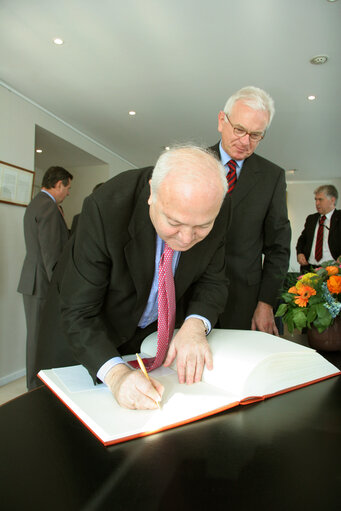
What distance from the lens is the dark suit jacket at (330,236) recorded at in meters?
4.89

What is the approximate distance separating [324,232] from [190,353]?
467cm

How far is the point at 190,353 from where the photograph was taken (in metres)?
0.94

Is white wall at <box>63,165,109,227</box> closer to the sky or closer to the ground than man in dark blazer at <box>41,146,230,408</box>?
closer to the sky

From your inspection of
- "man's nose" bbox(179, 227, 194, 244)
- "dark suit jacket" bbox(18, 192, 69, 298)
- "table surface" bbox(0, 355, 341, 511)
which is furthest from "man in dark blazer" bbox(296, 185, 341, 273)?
"table surface" bbox(0, 355, 341, 511)

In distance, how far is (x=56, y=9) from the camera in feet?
9.03

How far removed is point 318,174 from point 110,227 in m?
8.74

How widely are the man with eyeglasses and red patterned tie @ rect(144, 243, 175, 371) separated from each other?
0.70 m

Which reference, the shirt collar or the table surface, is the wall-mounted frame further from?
the table surface

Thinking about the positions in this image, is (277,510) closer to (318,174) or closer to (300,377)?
(300,377)

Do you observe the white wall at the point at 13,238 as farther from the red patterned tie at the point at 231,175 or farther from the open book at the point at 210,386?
the open book at the point at 210,386

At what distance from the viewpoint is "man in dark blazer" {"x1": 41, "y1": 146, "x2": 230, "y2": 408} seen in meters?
0.89

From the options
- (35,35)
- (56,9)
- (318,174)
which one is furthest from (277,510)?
(318,174)

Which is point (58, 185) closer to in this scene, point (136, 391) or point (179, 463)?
point (136, 391)

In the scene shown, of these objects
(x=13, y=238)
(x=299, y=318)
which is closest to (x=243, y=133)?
(x=299, y=318)
